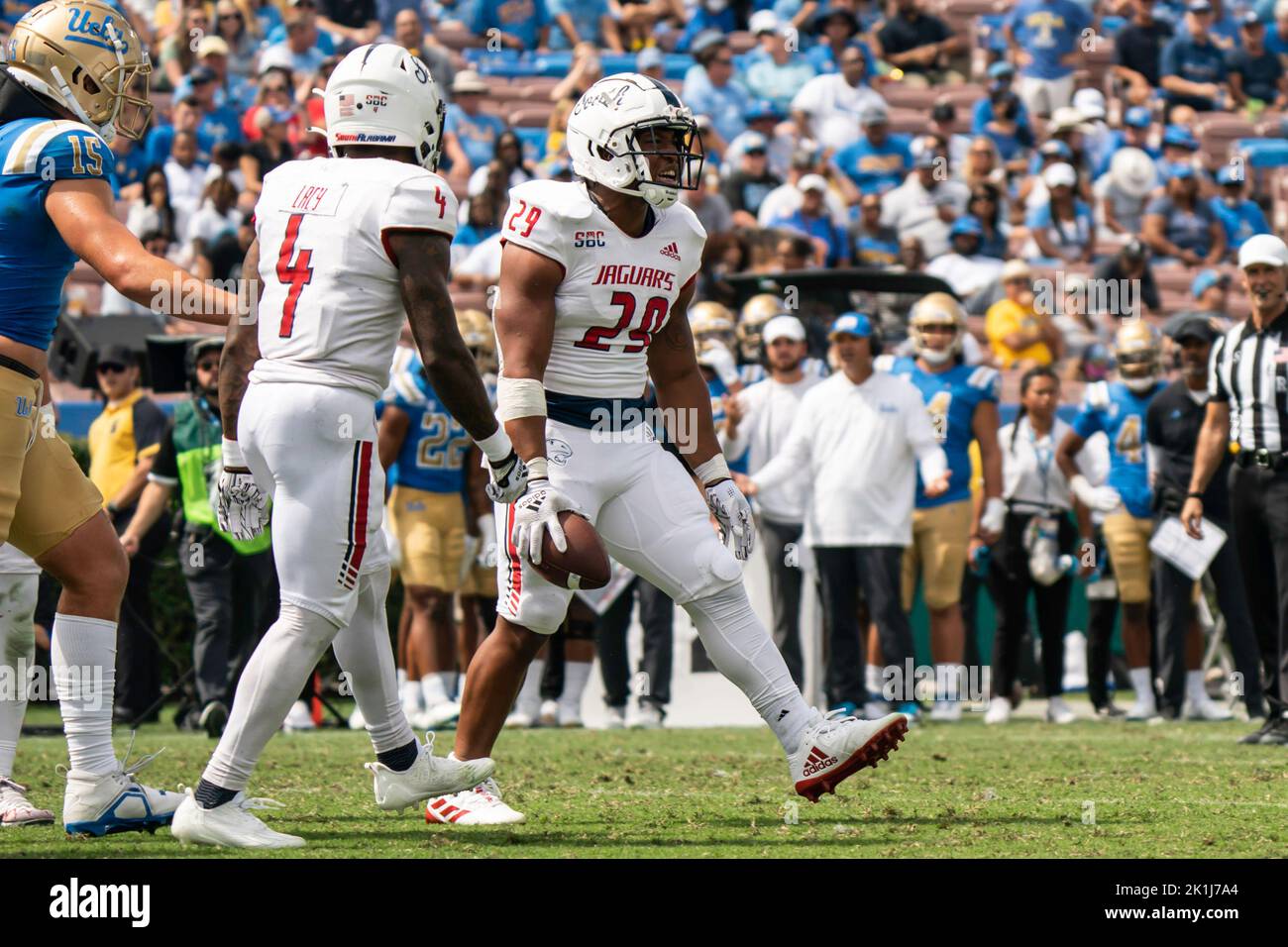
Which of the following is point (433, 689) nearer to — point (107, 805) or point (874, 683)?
point (874, 683)

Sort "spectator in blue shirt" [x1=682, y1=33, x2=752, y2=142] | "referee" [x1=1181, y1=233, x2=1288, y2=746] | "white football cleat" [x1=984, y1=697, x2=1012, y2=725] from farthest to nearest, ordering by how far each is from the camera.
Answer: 1. "spectator in blue shirt" [x1=682, y1=33, x2=752, y2=142]
2. "white football cleat" [x1=984, y1=697, x2=1012, y2=725]
3. "referee" [x1=1181, y1=233, x2=1288, y2=746]

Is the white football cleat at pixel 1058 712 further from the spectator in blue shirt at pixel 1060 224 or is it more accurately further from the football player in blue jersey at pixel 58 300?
the football player in blue jersey at pixel 58 300

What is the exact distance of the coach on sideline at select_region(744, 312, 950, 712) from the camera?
396 inches

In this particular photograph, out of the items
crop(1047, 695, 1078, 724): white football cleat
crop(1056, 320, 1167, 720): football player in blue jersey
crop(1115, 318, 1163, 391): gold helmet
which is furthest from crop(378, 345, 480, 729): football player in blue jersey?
crop(1115, 318, 1163, 391): gold helmet

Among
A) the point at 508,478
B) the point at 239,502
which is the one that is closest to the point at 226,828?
the point at 239,502

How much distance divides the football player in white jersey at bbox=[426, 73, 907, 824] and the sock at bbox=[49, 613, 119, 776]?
0.97m

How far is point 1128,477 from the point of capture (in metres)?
11.1

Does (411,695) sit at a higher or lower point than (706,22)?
lower

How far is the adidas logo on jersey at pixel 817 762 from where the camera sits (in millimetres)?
5602

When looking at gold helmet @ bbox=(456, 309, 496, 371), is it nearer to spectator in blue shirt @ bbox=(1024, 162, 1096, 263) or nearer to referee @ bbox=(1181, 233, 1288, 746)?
referee @ bbox=(1181, 233, 1288, 746)

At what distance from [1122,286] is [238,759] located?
436 inches

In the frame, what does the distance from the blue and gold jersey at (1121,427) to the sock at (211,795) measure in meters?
7.06

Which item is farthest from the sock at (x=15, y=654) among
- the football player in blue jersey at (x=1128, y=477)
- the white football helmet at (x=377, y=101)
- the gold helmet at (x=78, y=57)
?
the football player in blue jersey at (x=1128, y=477)

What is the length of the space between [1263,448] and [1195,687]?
2.46 m
